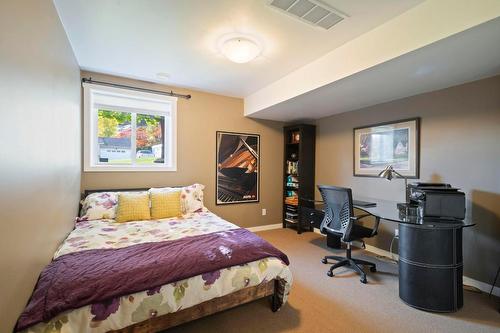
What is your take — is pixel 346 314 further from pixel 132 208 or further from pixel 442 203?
pixel 132 208

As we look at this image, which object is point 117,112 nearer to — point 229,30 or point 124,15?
point 124,15

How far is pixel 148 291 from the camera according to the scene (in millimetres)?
1459

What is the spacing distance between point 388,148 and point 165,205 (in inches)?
122

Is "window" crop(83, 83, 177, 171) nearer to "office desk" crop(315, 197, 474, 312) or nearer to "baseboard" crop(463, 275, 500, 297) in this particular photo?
"office desk" crop(315, 197, 474, 312)

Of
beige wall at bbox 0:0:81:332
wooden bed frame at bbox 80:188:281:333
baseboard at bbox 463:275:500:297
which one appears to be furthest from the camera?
baseboard at bbox 463:275:500:297

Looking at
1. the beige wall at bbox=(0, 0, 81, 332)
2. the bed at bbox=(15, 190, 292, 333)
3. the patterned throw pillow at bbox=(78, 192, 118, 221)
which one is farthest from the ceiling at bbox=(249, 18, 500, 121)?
the patterned throw pillow at bbox=(78, 192, 118, 221)

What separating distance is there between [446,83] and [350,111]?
133cm

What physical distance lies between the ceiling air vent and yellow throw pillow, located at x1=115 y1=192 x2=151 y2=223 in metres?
2.51

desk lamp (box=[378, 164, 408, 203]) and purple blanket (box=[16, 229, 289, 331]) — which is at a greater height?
desk lamp (box=[378, 164, 408, 203])

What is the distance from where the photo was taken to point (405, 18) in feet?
5.86

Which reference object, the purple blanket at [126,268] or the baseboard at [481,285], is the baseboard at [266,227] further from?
the baseboard at [481,285]

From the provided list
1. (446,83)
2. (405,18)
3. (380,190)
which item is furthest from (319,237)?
(405,18)

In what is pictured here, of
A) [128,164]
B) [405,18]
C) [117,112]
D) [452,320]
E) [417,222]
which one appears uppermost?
[405,18]

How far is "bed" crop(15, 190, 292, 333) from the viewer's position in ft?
4.27
